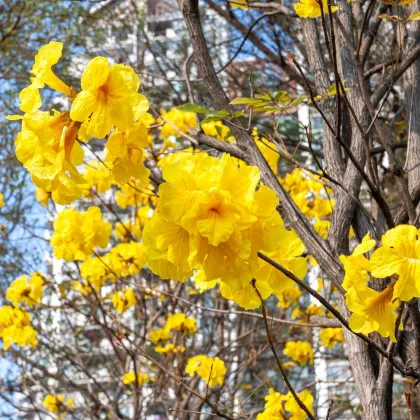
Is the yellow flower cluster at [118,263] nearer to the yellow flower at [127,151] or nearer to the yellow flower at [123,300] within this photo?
the yellow flower at [123,300]

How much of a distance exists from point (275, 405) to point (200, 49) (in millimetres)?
1267

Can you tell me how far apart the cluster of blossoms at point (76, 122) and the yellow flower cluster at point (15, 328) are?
2.99 meters

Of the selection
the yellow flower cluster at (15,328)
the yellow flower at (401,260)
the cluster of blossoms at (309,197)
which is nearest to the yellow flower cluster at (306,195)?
the cluster of blossoms at (309,197)

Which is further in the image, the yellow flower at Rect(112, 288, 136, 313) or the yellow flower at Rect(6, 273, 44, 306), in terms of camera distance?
the yellow flower at Rect(112, 288, 136, 313)

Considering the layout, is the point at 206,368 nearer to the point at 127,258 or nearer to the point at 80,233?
the point at 127,258

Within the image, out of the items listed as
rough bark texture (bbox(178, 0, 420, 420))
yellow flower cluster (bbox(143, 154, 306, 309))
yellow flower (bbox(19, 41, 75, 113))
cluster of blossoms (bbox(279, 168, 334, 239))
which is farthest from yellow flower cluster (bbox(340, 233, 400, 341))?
cluster of blossoms (bbox(279, 168, 334, 239))

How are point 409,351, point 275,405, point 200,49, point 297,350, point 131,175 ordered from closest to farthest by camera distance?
point 131,175, point 409,351, point 200,49, point 275,405, point 297,350

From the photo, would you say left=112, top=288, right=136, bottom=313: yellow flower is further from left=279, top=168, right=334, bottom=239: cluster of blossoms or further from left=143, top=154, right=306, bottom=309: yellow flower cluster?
left=143, top=154, right=306, bottom=309: yellow flower cluster

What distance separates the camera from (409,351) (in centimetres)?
180

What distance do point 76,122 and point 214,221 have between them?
1.08ft

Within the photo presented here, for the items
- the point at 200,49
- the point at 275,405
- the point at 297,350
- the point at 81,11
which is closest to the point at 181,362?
the point at 297,350

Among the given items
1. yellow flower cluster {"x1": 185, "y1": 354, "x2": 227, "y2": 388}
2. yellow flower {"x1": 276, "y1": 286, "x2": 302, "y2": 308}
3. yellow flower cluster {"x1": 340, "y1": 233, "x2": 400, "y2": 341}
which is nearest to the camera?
yellow flower cluster {"x1": 340, "y1": 233, "x2": 400, "y2": 341}

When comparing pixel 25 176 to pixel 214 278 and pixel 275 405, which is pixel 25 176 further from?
pixel 214 278

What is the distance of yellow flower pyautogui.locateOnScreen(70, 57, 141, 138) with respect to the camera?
3.40 feet
